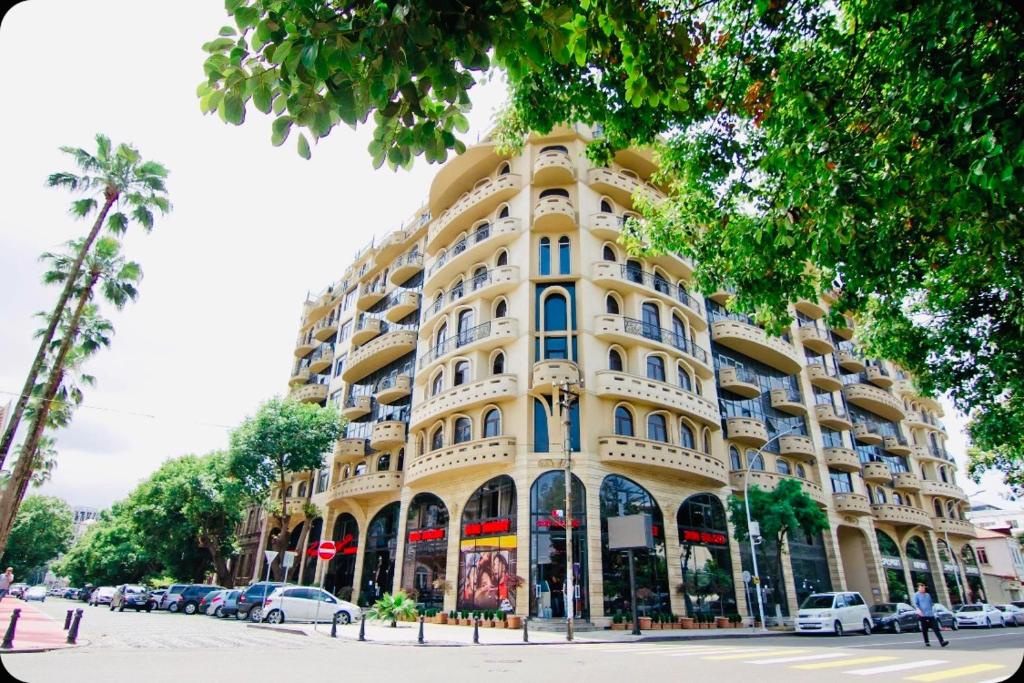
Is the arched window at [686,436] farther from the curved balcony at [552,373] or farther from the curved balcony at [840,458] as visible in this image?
the curved balcony at [840,458]

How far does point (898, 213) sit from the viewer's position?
8.92m

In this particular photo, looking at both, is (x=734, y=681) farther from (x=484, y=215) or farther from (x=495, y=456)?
(x=484, y=215)

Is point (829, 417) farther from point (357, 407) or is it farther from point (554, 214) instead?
point (357, 407)

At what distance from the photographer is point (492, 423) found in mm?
25828

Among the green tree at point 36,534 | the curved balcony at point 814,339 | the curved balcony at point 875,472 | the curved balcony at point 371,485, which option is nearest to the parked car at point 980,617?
the curved balcony at point 875,472

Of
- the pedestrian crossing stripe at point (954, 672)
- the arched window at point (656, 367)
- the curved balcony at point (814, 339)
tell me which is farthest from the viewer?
the curved balcony at point (814, 339)

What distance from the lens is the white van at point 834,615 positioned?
2006cm

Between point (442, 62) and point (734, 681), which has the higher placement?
point (442, 62)

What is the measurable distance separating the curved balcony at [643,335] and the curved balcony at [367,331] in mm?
17050

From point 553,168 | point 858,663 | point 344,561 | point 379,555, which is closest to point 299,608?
point 379,555

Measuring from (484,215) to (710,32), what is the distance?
23.1 meters

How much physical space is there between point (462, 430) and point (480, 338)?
178 inches

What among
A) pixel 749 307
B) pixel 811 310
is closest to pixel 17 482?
pixel 749 307

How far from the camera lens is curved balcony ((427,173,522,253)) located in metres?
29.6
